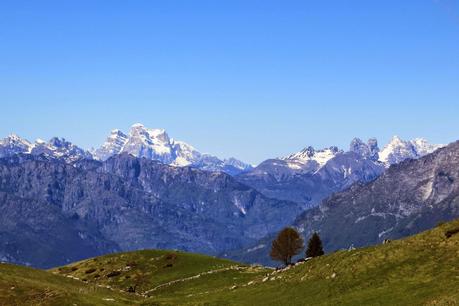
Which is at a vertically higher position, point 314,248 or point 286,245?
point 286,245

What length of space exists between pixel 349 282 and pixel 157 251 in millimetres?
94833

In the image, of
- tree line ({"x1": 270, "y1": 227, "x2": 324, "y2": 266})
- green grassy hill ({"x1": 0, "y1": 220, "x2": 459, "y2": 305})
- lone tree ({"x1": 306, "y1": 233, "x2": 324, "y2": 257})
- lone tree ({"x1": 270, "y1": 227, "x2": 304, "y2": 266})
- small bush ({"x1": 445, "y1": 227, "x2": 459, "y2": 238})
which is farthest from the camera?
lone tree ({"x1": 306, "y1": 233, "x2": 324, "y2": 257})

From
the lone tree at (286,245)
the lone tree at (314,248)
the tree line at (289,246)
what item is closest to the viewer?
the lone tree at (286,245)

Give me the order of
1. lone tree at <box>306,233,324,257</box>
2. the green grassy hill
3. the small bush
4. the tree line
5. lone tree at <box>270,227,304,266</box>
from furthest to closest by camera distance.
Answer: lone tree at <box>306,233,324,257</box> < the tree line < lone tree at <box>270,227,304,266</box> < the small bush < the green grassy hill

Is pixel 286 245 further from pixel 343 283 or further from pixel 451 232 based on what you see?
pixel 343 283

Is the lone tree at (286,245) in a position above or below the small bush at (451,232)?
above

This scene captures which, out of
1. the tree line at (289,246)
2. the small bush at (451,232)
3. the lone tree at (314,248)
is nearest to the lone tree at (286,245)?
the tree line at (289,246)

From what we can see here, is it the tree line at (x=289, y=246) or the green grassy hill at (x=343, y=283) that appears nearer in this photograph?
the green grassy hill at (x=343, y=283)

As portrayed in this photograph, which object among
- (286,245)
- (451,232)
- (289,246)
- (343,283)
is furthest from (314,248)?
(343,283)

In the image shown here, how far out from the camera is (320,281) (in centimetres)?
7412

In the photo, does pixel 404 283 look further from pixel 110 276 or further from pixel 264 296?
pixel 110 276

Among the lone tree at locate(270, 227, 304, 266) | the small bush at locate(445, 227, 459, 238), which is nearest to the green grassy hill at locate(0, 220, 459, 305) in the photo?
the small bush at locate(445, 227, 459, 238)

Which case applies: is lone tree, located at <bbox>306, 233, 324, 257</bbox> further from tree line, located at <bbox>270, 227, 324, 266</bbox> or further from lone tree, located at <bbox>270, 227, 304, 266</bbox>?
lone tree, located at <bbox>270, 227, 304, 266</bbox>

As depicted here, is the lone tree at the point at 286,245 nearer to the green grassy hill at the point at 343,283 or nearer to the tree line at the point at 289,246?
the tree line at the point at 289,246
